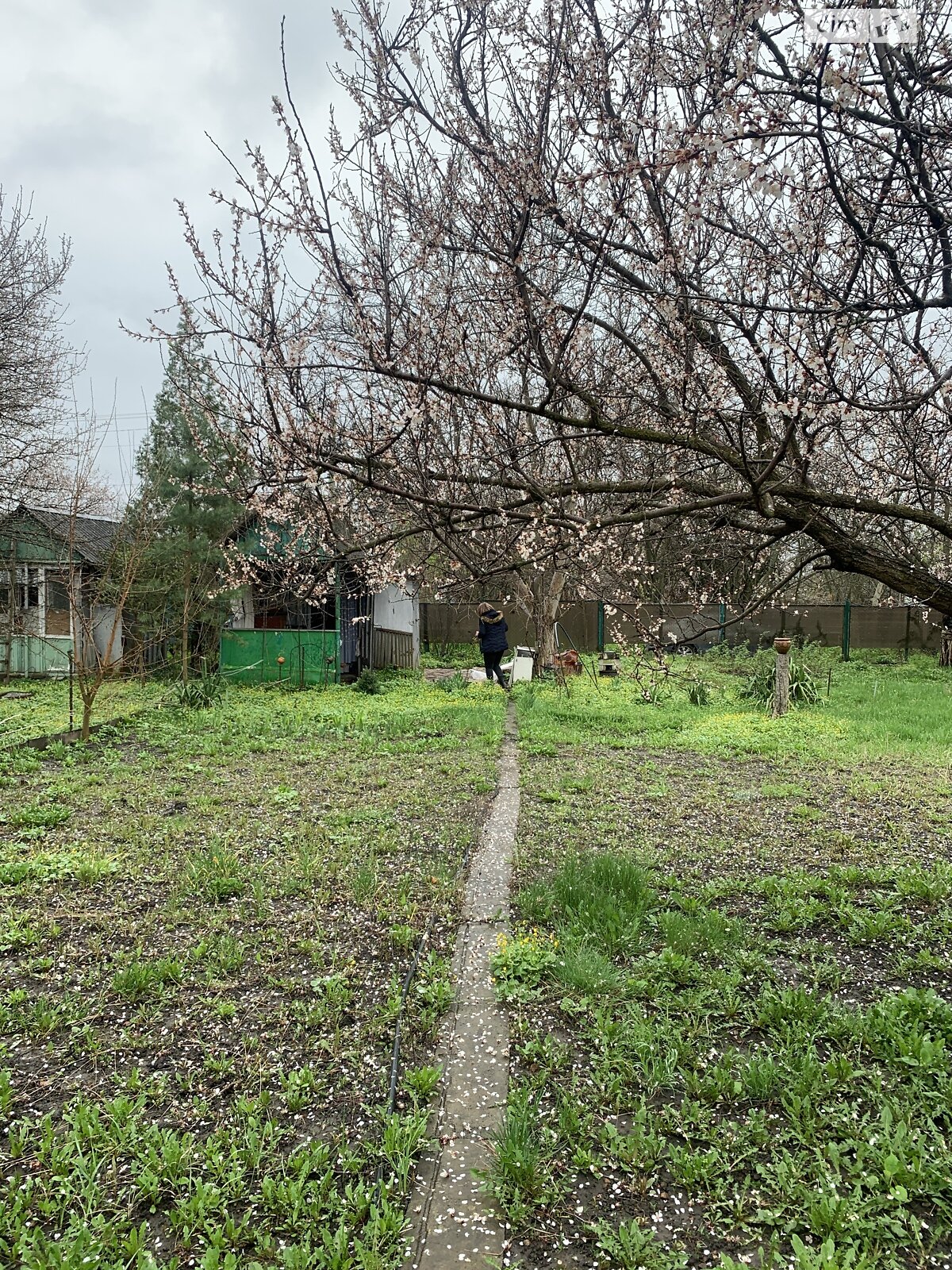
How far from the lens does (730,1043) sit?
9.22 ft

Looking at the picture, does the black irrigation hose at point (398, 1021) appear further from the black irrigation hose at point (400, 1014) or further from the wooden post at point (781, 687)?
the wooden post at point (781, 687)

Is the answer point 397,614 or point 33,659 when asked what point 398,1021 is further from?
point 397,614

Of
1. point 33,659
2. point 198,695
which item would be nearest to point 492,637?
point 198,695

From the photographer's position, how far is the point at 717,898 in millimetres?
4168

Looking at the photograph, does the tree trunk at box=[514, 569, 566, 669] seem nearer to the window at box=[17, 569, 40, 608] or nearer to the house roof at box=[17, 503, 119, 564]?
the house roof at box=[17, 503, 119, 564]

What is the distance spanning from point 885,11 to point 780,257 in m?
0.98

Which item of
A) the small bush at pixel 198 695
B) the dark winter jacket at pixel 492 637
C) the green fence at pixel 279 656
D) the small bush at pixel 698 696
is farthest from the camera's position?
the green fence at pixel 279 656

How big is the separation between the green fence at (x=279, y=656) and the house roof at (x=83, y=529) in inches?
115

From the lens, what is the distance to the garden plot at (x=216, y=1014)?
2.03 metres

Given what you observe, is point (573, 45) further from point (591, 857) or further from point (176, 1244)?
point (176, 1244)

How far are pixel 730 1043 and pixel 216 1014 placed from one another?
2026mm

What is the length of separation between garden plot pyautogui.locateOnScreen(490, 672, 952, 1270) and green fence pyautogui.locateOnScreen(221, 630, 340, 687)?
30.5 ft

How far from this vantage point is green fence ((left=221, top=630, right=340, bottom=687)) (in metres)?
14.4

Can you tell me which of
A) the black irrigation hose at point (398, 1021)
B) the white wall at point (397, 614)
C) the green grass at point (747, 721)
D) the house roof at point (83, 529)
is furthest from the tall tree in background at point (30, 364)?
the black irrigation hose at point (398, 1021)
